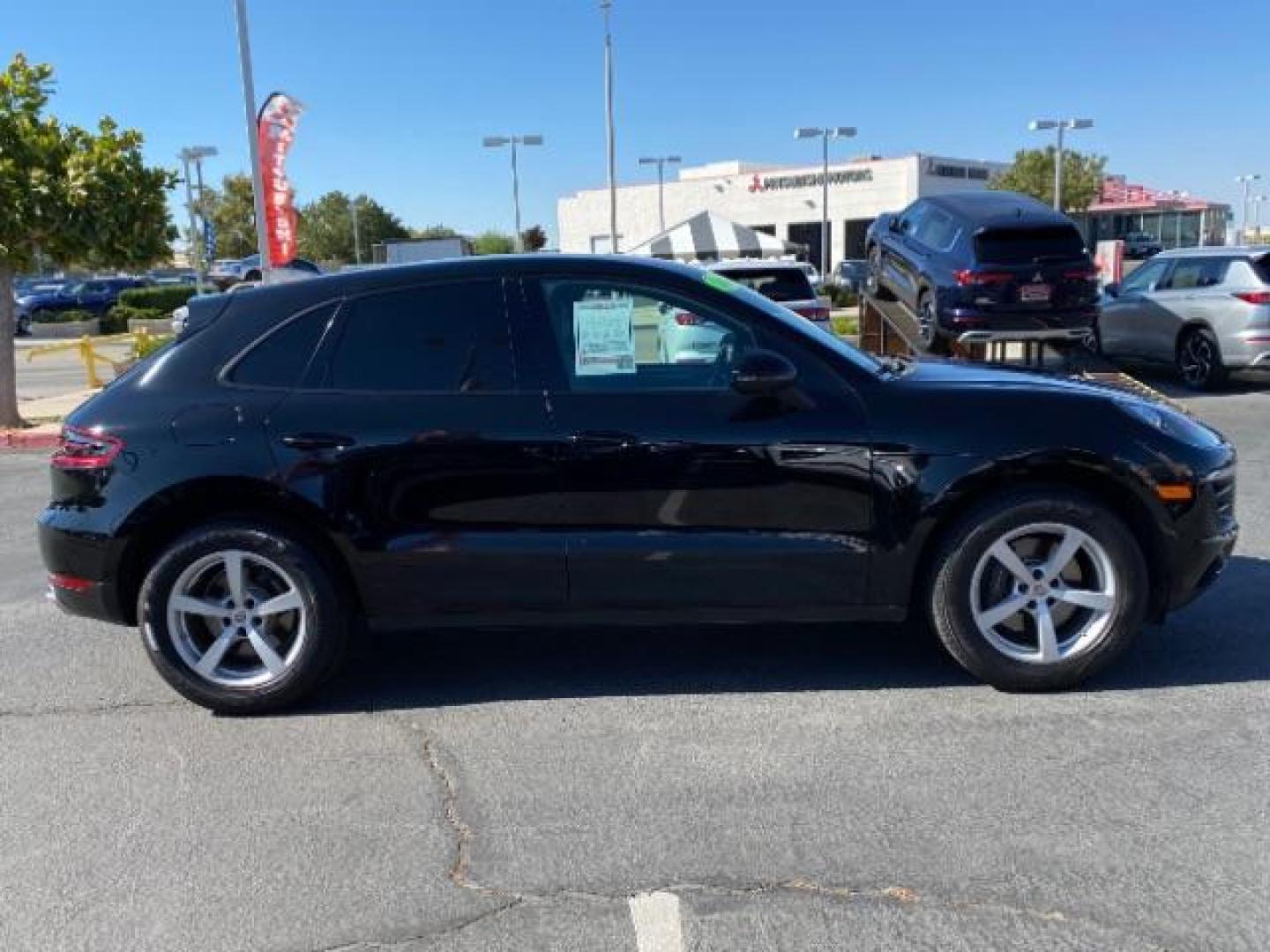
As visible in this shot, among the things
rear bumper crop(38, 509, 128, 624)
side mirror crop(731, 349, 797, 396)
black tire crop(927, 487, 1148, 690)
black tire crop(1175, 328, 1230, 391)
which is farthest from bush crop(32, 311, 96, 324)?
black tire crop(927, 487, 1148, 690)

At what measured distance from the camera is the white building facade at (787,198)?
194 ft

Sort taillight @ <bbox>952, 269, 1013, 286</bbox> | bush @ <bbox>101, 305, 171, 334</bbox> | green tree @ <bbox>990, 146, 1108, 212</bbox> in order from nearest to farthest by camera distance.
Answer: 1. taillight @ <bbox>952, 269, 1013, 286</bbox>
2. bush @ <bbox>101, 305, 171, 334</bbox>
3. green tree @ <bbox>990, 146, 1108, 212</bbox>

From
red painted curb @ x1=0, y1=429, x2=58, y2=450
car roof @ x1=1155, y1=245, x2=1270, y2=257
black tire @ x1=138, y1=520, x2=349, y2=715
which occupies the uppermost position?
car roof @ x1=1155, y1=245, x2=1270, y2=257

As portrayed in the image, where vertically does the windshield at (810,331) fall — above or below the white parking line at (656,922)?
above

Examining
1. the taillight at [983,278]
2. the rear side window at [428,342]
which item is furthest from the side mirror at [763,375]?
the taillight at [983,278]

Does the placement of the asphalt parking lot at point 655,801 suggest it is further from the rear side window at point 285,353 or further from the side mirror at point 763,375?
the rear side window at point 285,353

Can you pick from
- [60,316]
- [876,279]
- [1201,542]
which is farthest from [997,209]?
[60,316]

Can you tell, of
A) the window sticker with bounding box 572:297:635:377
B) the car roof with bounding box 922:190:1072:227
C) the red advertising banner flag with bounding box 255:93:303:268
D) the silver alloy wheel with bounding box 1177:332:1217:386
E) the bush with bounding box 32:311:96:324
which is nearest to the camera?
the window sticker with bounding box 572:297:635:377

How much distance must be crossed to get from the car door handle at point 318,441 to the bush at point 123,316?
3399cm

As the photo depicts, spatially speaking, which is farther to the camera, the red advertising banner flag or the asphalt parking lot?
the red advertising banner flag

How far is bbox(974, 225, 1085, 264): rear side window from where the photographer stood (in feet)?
36.9

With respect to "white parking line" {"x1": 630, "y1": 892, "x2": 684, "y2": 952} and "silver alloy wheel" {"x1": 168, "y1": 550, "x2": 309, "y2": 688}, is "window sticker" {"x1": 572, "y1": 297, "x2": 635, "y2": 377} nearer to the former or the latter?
"silver alloy wheel" {"x1": 168, "y1": 550, "x2": 309, "y2": 688}

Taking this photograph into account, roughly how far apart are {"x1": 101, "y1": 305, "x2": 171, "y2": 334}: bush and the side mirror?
34756 mm

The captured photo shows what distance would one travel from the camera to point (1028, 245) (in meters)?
11.4
